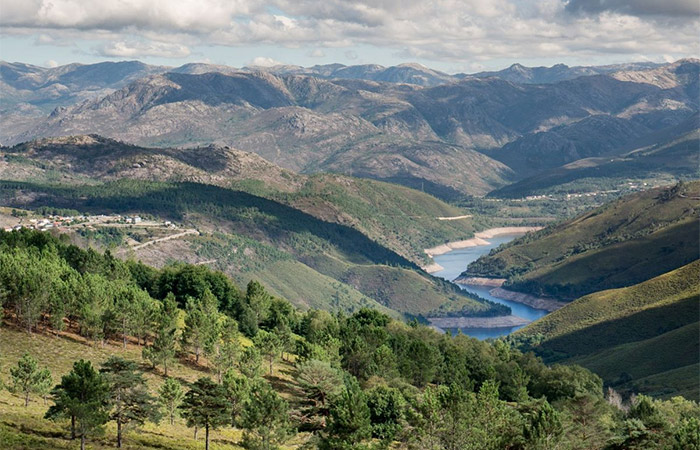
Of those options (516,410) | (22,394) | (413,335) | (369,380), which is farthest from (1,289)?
(413,335)

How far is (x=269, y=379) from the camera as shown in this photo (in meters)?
127

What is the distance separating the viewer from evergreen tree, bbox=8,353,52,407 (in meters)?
95.6

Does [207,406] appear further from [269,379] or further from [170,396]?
[269,379]

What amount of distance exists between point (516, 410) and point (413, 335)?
85.1m

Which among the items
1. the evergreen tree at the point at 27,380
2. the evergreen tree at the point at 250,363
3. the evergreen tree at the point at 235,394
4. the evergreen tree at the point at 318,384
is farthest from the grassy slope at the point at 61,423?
the evergreen tree at the point at 318,384

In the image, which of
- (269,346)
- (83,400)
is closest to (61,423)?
(83,400)

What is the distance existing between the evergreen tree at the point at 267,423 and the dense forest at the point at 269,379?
148mm

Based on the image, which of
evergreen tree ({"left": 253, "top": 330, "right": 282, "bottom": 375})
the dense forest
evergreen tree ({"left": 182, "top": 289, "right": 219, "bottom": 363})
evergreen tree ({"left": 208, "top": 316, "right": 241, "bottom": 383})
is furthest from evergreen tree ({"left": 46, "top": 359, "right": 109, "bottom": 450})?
evergreen tree ({"left": 253, "top": 330, "right": 282, "bottom": 375})

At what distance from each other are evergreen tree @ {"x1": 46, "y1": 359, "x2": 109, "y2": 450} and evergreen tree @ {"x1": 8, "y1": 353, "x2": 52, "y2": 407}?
1884 centimetres

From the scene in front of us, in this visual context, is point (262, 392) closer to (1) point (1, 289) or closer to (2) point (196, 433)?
(2) point (196, 433)

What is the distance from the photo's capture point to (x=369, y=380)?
131 meters

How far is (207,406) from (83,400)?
42.9 ft

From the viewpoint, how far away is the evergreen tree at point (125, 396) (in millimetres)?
81188

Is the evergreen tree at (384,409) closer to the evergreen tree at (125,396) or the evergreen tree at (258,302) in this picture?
the evergreen tree at (125,396)
